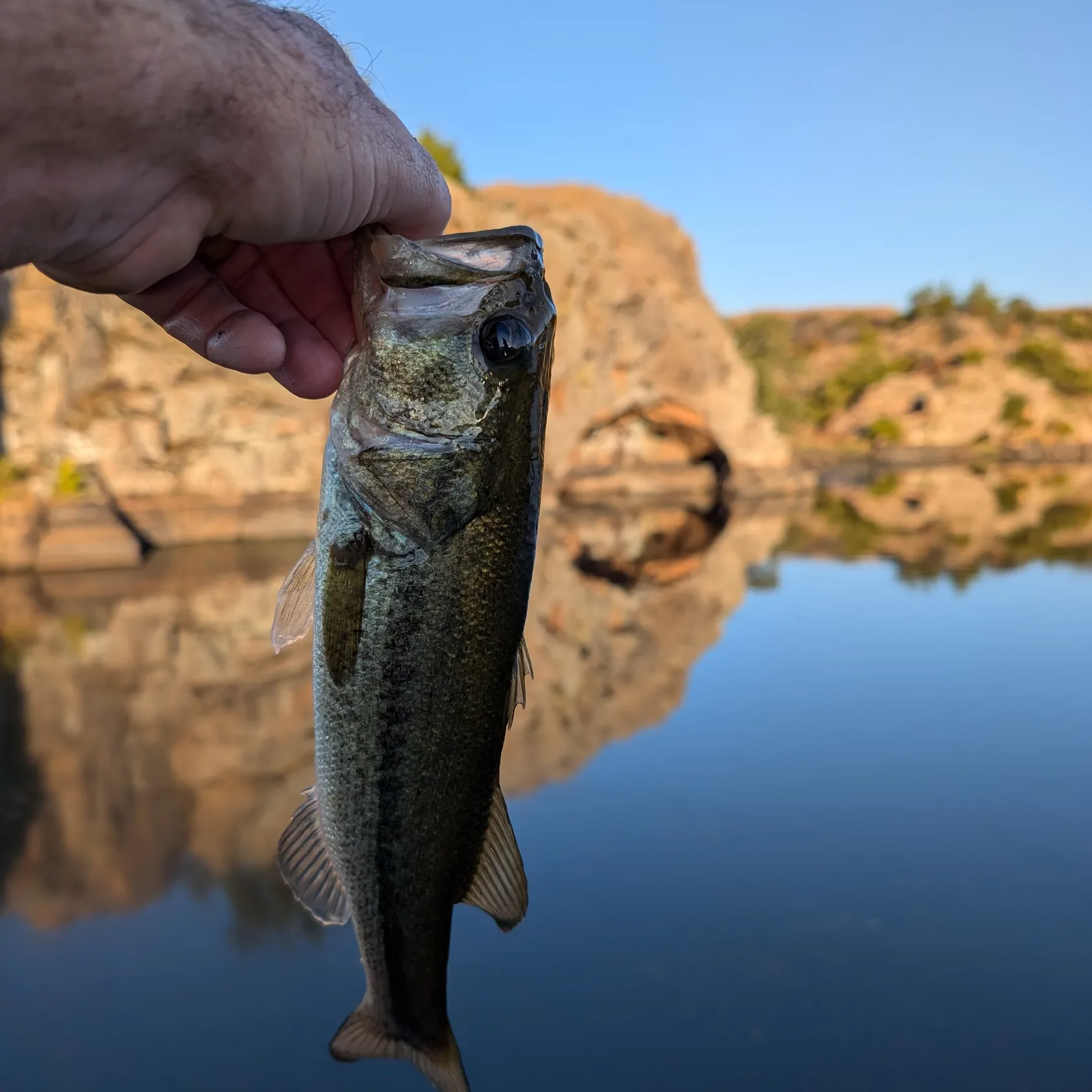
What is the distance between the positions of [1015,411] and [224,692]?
56.3 m

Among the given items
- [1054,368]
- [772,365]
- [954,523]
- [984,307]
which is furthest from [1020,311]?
[954,523]

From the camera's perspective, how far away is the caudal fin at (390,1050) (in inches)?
74.8

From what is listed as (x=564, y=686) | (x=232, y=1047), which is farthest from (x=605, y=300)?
(x=232, y=1047)

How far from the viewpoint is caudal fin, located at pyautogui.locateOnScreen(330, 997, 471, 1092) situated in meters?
1.90

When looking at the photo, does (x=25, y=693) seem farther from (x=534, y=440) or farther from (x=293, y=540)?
(x=293, y=540)

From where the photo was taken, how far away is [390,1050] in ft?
6.36

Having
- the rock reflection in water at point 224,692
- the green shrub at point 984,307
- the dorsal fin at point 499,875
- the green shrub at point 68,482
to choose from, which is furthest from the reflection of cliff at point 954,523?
the green shrub at point 984,307

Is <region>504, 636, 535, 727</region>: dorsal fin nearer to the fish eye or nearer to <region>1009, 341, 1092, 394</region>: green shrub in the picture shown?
the fish eye

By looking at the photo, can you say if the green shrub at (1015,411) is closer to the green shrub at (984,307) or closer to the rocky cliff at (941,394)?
the rocky cliff at (941,394)

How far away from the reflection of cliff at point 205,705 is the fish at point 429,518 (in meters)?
4.87

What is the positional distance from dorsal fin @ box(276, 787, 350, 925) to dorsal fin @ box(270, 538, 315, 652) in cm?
37

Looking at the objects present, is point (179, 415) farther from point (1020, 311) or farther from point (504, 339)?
point (1020, 311)

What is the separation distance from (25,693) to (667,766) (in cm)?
695

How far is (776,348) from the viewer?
5525 centimetres
